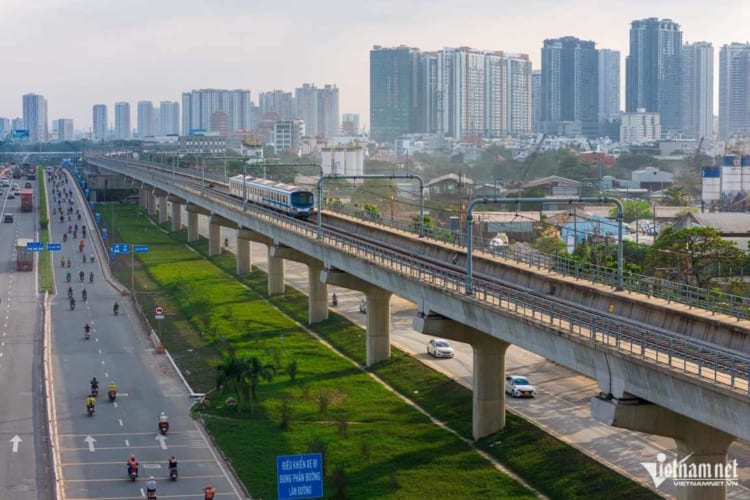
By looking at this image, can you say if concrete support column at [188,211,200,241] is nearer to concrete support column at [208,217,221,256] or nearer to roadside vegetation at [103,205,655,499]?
concrete support column at [208,217,221,256]

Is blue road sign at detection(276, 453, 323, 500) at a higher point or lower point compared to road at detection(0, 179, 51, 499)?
higher

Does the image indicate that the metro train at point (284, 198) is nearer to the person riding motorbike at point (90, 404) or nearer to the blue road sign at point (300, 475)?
the person riding motorbike at point (90, 404)

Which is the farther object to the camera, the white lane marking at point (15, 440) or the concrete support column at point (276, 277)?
the concrete support column at point (276, 277)

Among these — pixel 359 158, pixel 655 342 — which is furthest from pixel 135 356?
pixel 359 158

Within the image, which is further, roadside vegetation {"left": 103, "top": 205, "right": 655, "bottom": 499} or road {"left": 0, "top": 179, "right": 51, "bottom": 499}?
road {"left": 0, "top": 179, "right": 51, "bottom": 499}

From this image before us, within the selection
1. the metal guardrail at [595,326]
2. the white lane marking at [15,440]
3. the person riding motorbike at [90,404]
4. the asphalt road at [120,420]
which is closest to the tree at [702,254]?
the metal guardrail at [595,326]

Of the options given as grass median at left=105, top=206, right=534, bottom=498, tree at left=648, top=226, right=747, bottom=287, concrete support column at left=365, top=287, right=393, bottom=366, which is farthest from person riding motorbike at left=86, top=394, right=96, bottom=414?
tree at left=648, top=226, right=747, bottom=287

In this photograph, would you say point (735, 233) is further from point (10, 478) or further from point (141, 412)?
point (10, 478)
